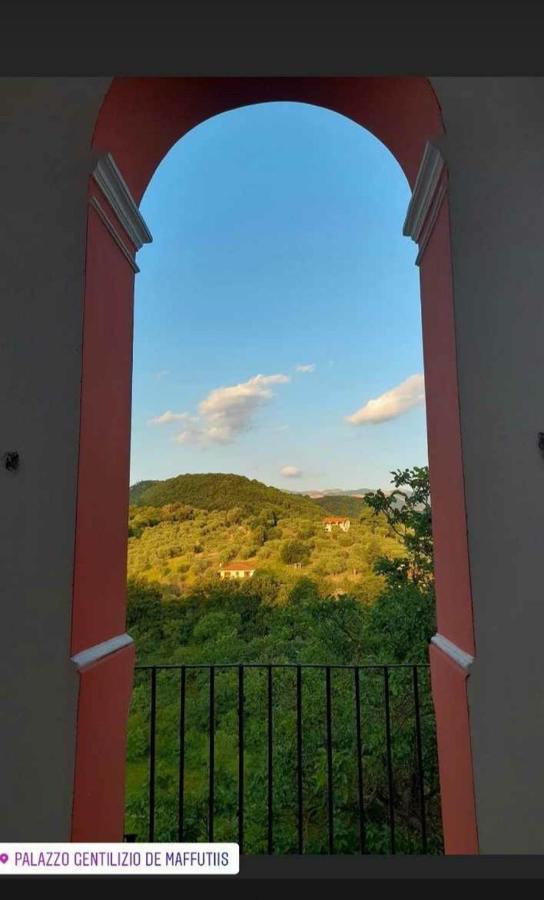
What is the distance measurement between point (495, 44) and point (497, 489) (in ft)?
3.62

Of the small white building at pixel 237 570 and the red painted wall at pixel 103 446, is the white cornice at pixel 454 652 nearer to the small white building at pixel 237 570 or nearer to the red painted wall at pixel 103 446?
the red painted wall at pixel 103 446

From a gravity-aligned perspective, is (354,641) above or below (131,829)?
above

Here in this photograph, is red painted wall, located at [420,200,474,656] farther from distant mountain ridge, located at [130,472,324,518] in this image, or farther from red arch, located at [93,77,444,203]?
distant mountain ridge, located at [130,472,324,518]

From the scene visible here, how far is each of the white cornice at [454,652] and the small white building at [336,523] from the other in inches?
73.0

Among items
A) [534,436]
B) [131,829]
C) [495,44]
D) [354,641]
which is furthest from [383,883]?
[131,829]

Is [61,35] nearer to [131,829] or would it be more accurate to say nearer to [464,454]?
[464,454]

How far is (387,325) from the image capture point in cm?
390

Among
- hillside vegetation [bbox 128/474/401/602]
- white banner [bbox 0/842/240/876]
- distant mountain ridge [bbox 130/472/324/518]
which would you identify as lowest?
white banner [bbox 0/842/240/876]

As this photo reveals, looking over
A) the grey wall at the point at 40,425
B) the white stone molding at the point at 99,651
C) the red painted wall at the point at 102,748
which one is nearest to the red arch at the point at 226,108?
the grey wall at the point at 40,425

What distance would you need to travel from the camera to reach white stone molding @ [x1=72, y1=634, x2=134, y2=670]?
1459 mm

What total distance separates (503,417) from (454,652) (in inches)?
29.0

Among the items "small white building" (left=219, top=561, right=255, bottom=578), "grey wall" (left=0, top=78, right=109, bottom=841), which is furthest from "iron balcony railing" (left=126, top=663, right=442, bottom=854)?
"grey wall" (left=0, top=78, right=109, bottom=841)

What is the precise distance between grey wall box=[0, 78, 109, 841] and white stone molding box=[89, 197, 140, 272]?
5cm

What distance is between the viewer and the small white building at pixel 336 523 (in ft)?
11.8
